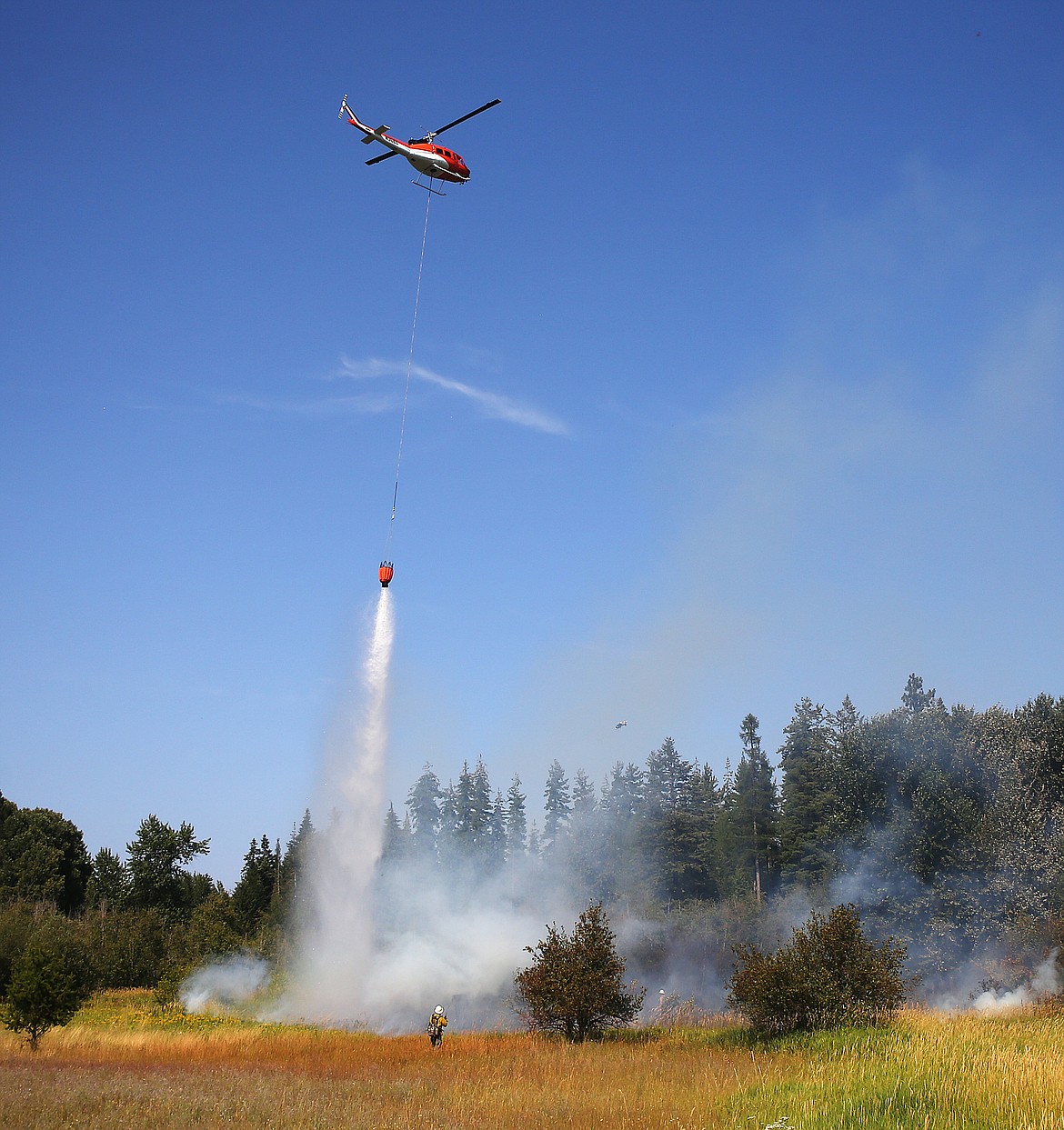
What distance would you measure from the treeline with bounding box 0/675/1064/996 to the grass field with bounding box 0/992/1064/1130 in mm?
19803

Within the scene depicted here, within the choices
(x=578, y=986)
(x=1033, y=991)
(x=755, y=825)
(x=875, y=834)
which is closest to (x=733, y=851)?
(x=755, y=825)

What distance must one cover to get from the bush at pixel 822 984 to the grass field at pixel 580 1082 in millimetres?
1157

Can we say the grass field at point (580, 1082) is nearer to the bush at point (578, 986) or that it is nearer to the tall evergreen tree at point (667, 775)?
the bush at point (578, 986)

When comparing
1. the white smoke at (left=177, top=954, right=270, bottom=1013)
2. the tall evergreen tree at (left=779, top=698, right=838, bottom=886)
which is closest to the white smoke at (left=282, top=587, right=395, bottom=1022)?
the white smoke at (left=177, top=954, right=270, bottom=1013)

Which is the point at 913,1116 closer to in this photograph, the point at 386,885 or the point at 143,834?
the point at 386,885

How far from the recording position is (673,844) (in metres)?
81.1

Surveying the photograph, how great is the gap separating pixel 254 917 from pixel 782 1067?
7517 cm

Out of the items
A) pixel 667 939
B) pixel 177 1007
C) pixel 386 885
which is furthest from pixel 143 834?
pixel 667 939

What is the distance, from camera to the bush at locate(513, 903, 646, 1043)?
32.4 m

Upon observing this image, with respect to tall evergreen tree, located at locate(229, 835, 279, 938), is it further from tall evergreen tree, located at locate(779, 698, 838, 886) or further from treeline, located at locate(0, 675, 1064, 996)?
tall evergreen tree, located at locate(779, 698, 838, 886)

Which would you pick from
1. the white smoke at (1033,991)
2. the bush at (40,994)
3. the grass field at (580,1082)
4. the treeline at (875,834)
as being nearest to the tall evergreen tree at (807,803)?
the treeline at (875,834)

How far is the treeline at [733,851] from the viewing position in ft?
170

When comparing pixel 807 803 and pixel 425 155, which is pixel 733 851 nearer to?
pixel 807 803

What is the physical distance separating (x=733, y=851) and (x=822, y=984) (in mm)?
58740
